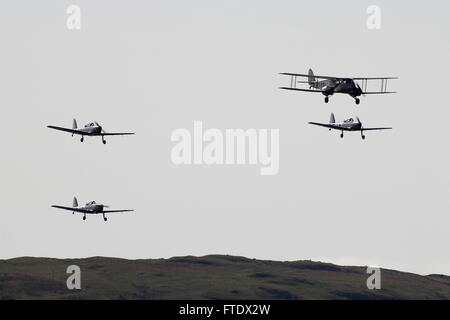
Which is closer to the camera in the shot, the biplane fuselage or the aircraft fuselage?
the aircraft fuselage

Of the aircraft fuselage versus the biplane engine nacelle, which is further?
the biplane engine nacelle

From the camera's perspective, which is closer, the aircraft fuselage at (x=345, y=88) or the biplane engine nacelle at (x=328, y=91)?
the aircraft fuselage at (x=345, y=88)

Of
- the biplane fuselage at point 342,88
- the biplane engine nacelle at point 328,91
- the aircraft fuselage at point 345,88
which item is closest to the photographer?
the aircraft fuselage at point 345,88

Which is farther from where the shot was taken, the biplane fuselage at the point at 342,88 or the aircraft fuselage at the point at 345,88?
the biplane fuselage at the point at 342,88

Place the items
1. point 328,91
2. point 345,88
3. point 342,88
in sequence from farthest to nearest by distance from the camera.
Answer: point 328,91
point 342,88
point 345,88

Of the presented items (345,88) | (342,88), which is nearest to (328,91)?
(342,88)

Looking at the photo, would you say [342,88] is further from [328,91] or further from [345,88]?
[328,91]

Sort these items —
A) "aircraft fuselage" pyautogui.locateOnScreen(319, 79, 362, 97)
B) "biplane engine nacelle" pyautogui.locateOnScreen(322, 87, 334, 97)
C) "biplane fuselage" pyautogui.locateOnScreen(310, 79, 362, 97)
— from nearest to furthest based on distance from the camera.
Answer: "aircraft fuselage" pyautogui.locateOnScreen(319, 79, 362, 97) < "biplane fuselage" pyautogui.locateOnScreen(310, 79, 362, 97) < "biplane engine nacelle" pyautogui.locateOnScreen(322, 87, 334, 97)

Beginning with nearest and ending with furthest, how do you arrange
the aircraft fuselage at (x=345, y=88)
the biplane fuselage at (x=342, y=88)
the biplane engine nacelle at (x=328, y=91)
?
the aircraft fuselage at (x=345, y=88), the biplane fuselage at (x=342, y=88), the biplane engine nacelle at (x=328, y=91)

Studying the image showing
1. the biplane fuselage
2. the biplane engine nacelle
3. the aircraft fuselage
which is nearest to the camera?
the aircraft fuselage
